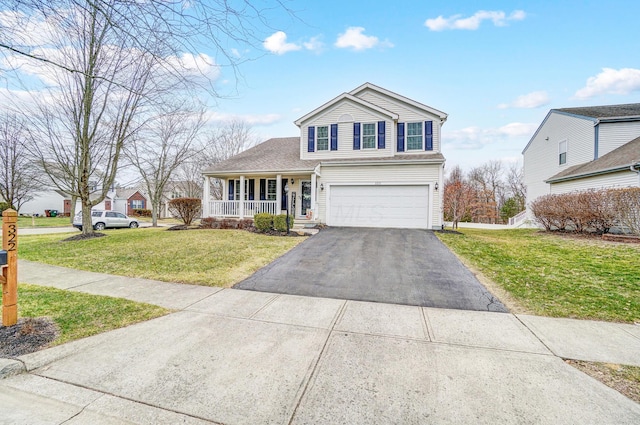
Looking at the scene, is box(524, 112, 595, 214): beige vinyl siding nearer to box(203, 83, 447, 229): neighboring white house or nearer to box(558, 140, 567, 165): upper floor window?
box(558, 140, 567, 165): upper floor window

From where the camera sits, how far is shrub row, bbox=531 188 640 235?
9.79m

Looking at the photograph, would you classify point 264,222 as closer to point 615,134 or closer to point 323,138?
point 323,138

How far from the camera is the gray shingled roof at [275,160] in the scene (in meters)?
14.0

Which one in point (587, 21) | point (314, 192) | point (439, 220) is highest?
point (587, 21)

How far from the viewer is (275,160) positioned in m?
15.7

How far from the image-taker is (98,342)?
3.16 metres

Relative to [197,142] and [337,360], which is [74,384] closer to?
[337,360]

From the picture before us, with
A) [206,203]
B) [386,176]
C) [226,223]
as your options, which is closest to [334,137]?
[386,176]

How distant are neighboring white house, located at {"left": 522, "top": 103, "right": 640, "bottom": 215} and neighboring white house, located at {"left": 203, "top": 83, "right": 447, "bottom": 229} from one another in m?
7.08

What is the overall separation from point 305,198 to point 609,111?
18001 millimetres

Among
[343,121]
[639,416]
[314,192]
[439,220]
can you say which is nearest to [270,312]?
[639,416]

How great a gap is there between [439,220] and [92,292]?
12996 mm

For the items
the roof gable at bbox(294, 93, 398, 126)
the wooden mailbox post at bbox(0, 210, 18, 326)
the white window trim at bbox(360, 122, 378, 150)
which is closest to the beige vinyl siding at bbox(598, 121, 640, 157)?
the roof gable at bbox(294, 93, 398, 126)

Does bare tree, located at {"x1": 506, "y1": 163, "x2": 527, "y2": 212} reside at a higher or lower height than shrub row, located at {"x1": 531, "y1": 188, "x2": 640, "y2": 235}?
higher
